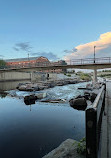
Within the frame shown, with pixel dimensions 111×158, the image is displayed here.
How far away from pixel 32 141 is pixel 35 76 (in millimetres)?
86404

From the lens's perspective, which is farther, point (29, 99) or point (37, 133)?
point (29, 99)

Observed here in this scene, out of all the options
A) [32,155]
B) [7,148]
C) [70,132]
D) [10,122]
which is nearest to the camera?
[32,155]

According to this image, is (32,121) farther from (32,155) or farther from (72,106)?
(72,106)

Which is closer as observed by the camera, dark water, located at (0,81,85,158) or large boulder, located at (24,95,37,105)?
dark water, located at (0,81,85,158)

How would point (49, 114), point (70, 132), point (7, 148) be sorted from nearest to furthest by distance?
point (7, 148), point (70, 132), point (49, 114)

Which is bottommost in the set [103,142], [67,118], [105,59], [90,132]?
[67,118]

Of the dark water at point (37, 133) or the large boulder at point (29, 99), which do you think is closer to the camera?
the dark water at point (37, 133)

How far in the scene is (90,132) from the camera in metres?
3.15

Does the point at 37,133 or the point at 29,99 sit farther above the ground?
the point at 29,99

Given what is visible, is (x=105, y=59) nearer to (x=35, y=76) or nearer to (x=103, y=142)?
(x=103, y=142)

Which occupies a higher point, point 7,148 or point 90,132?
point 90,132

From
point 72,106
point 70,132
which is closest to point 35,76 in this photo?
point 72,106

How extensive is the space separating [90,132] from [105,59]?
39.4m

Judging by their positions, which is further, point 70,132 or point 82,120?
point 82,120
